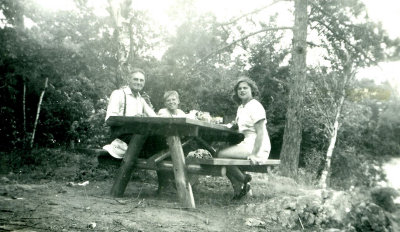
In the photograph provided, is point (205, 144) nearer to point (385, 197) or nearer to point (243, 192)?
point (243, 192)

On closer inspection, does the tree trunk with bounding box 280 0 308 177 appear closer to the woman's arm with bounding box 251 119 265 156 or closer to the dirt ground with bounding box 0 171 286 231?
the dirt ground with bounding box 0 171 286 231

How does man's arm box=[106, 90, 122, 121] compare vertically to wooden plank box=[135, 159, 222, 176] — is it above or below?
above

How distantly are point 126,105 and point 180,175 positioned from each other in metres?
1.67

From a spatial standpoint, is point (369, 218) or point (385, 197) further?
point (369, 218)

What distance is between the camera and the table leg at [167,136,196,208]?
423 centimetres

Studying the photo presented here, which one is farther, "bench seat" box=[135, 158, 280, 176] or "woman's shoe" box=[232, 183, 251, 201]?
"woman's shoe" box=[232, 183, 251, 201]

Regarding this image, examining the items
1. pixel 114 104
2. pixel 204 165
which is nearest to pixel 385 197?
pixel 204 165

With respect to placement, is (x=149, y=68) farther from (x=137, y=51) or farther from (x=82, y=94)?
(x=82, y=94)

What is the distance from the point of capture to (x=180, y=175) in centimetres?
431

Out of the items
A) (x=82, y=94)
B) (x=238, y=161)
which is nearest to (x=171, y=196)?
(x=238, y=161)

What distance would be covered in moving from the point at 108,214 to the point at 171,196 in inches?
70.3

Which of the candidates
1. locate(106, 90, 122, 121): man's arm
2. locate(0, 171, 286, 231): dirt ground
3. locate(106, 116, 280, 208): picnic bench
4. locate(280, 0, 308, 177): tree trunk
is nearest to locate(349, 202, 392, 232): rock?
locate(0, 171, 286, 231): dirt ground

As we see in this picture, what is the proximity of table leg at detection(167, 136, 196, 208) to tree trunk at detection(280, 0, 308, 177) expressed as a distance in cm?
566

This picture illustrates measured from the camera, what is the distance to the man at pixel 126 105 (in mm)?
5023
